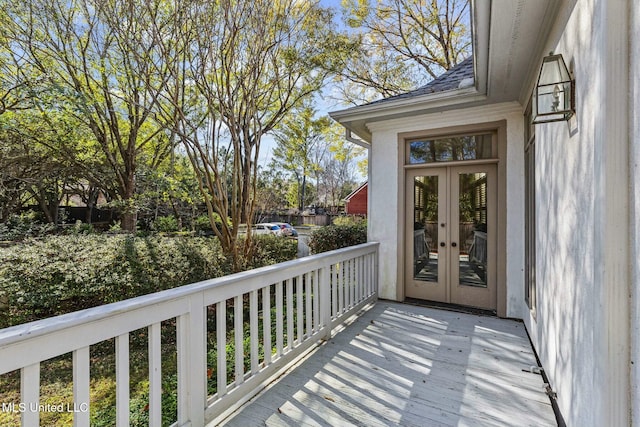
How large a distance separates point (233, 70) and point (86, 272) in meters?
3.69

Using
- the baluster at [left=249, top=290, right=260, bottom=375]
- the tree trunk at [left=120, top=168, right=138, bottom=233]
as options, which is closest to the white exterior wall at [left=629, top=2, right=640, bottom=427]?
the baluster at [left=249, top=290, right=260, bottom=375]

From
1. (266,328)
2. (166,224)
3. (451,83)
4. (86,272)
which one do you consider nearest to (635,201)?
(266,328)

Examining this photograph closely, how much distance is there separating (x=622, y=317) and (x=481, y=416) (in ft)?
4.30

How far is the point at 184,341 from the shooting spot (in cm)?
183

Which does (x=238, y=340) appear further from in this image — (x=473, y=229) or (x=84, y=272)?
(x=473, y=229)

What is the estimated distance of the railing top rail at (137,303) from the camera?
1.17 m

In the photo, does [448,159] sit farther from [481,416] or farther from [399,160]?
[481,416]

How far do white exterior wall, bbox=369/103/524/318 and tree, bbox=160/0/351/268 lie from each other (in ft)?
7.68

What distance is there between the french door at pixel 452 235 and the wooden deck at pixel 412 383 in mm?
821

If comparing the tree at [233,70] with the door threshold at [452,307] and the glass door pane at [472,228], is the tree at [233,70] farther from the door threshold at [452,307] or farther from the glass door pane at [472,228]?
the glass door pane at [472,228]

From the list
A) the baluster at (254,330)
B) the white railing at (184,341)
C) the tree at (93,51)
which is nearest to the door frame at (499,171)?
the white railing at (184,341)

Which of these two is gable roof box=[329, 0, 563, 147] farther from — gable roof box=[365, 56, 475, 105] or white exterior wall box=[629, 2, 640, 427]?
white exterior wall box=[629, 2, 640, 427]

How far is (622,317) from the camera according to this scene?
1.28m

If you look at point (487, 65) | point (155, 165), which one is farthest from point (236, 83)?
point (155, 165)
